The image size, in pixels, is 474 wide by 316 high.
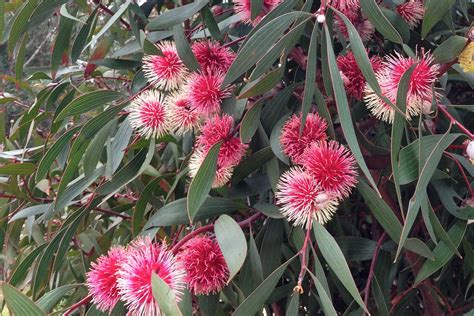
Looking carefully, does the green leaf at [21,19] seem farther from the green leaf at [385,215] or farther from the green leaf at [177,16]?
the green leaf at [385,215]

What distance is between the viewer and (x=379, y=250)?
0.68 metres

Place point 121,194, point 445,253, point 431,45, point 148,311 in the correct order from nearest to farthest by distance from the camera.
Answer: point 148,311 → point 445,253 → point 431,45 → point 121,194

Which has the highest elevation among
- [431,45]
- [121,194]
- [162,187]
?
[431,45]

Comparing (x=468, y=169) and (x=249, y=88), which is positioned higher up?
(x=249, y=88)

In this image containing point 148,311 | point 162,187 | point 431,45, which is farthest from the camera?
point 162,187

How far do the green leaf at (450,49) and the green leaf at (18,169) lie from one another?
0.61 metres

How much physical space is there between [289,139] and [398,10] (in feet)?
0.77

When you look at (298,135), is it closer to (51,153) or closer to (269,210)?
(269,210)

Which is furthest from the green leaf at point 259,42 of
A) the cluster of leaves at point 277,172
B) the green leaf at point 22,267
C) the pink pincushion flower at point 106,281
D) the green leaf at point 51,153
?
the green leaf at point 22,267

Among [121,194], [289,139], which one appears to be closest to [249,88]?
[289,139]

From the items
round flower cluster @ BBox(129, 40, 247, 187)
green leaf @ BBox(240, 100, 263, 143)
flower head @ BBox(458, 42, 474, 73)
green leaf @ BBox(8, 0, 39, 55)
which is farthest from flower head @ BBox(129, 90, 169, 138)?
flower head @ BBox(458, 42, 474, 73)

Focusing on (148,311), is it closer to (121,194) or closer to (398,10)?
(398,10)

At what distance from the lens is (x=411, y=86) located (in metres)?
0.53

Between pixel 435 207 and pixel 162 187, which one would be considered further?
pixel 162 187
